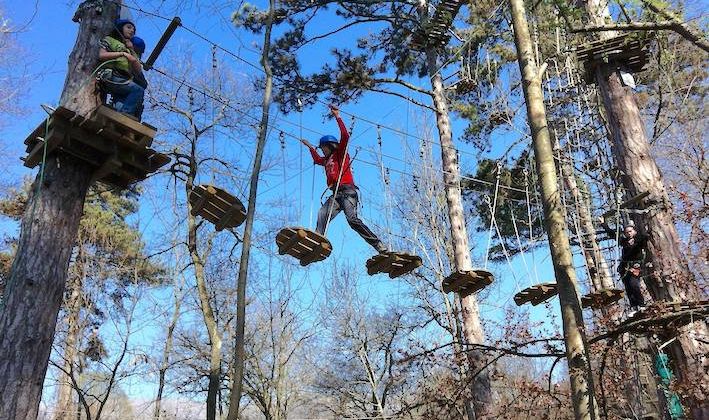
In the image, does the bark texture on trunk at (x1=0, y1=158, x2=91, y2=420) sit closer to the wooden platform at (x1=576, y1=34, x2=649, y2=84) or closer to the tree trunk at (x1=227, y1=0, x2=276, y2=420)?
the tree trunk at (x1=227, y1=0, x2=276, y2=420)

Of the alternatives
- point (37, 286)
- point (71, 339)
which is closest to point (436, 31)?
point (37, 286)

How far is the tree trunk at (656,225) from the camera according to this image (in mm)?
4766

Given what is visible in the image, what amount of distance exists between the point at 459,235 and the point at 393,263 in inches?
120

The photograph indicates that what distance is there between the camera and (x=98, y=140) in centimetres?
389

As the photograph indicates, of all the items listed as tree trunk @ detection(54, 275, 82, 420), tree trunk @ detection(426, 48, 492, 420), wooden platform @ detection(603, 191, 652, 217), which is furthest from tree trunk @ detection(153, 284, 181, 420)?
wooden platform @ detection(603, 191, 652, 217)

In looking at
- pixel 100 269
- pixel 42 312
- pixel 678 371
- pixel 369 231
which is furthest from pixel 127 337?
pixel 678 371

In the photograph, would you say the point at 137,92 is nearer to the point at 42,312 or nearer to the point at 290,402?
the point at 42,312

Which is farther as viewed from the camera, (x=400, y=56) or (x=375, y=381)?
(x=375, y=381)

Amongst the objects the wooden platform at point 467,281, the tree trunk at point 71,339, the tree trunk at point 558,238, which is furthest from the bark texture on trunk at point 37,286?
the tree trunk at point 71,339

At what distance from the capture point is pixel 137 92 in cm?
441

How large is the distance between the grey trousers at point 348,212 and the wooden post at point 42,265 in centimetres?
217

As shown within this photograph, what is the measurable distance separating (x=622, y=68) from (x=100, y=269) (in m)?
11.3

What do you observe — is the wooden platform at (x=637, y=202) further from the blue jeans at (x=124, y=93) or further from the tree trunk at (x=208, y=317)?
the tree trunk at (x=208, y=317)

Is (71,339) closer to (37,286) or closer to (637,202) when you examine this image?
(37,286)
